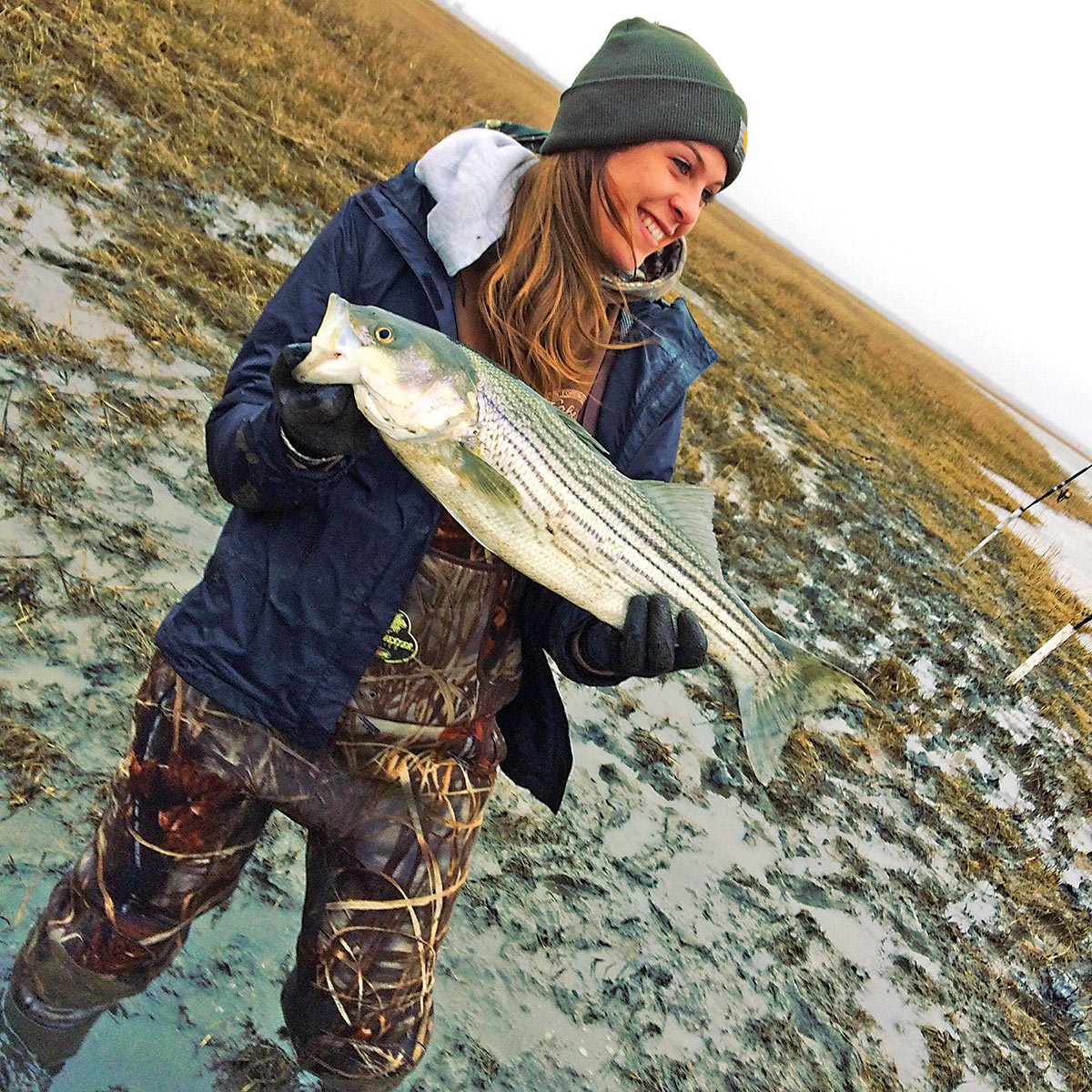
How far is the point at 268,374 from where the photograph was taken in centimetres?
233

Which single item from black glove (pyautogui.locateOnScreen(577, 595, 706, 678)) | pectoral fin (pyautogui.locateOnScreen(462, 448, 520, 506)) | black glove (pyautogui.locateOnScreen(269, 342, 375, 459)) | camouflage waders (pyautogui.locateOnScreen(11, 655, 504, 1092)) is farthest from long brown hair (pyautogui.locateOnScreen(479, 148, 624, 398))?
camouflage waders (pyautogui.locateOnScreen(11, 655, 504, 1092))

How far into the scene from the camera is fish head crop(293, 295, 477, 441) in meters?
2.03

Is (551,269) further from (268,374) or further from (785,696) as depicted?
(785,696)

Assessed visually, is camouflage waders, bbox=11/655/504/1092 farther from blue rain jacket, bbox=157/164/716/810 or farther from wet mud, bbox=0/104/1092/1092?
wet mud, bbox=0/104/1092/1092

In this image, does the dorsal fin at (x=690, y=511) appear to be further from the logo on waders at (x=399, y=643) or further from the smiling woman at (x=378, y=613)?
the logo on waders at (x=399, y=643)

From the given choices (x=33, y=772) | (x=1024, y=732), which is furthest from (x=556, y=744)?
(x=1024, y=732)

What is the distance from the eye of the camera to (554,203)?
8.32 ft

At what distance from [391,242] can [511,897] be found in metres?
3.32

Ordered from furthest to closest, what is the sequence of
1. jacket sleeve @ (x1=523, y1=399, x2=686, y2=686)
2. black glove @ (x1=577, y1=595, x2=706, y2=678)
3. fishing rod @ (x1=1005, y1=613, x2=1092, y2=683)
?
fishing rod @ (x1=1005, y1=613, x2=1092, y2=683), jacket sleeve @ (x1=523, y1=399, x2=686, y2=686), black glove @ (x1=577, y1=595, x2=706, y2=678)

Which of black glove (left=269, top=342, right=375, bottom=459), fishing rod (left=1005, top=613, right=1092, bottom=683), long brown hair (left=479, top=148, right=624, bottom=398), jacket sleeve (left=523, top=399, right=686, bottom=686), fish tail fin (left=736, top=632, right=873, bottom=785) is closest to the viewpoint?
black glove (left=269, top=342, right=375, bottom=459)

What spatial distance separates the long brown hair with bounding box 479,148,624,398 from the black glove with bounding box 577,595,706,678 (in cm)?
81

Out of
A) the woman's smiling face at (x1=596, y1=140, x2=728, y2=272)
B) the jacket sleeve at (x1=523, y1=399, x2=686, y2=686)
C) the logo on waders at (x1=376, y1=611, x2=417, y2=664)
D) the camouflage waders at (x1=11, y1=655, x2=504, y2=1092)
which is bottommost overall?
the camouflage waders at (x1=11, y1=655, x2=504, y2=1092)

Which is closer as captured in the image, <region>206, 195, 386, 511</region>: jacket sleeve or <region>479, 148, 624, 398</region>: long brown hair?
<region>206, 195, 386, 511</region>: jacket sleeve

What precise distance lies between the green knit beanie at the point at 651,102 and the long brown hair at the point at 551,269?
0.27ft
